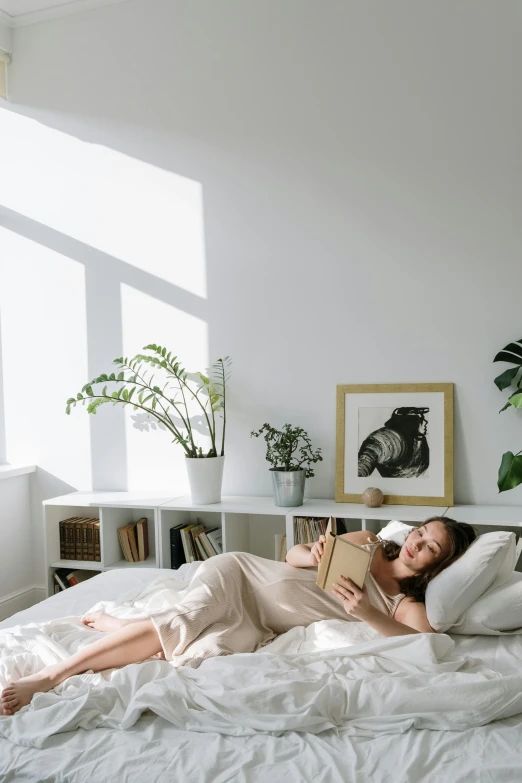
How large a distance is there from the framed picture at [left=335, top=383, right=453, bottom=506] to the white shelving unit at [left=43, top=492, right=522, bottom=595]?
3.5 inches

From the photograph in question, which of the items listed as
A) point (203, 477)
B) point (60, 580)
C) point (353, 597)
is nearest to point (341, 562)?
point (353, 597)

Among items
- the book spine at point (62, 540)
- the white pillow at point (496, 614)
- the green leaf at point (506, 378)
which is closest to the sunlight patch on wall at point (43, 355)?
the book spine at point (62, 540)

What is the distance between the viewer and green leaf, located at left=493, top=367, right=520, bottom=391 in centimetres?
310

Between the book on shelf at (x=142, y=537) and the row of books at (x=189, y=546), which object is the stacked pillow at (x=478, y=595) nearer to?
the row of books at (x=189, y=546)

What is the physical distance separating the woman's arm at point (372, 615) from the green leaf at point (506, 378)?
1.24 metres

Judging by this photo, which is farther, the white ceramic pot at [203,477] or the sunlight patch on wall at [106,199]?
the sunlight patch on wall at [106,199]

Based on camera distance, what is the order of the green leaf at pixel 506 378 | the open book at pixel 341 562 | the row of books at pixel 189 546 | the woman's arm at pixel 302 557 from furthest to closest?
the row of books at pixel 189 546, the green leaf at pixel 506 378, the woman's arm at pixel 302 557, the open book at pixel 341 562

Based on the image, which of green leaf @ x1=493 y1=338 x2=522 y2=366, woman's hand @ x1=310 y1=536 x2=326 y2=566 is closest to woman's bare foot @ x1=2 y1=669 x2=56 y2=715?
woman's hand @ x1=310 y1=536 x2=326 y2=566

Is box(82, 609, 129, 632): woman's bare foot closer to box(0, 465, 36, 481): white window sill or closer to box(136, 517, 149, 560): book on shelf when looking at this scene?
box(136, 517, 149, 560): book on shelf

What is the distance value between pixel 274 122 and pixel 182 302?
973 mm

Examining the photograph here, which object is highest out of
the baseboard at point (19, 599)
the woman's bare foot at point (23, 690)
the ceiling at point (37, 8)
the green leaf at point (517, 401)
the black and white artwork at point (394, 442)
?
the ceiling at point (37, 8)

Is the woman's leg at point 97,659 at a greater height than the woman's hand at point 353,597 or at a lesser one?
lesser

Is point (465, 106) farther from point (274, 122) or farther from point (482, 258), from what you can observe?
point (274, 122)

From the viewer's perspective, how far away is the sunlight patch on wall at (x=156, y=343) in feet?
12.2
